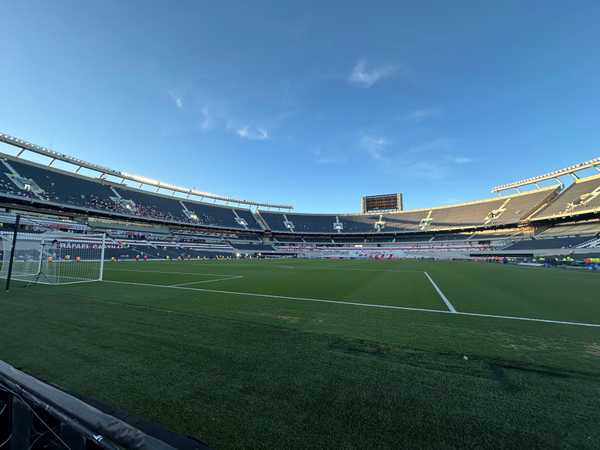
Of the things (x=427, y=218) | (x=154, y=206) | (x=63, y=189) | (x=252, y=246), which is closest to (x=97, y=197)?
(x=63, y=189)

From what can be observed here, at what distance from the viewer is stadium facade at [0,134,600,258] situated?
112 ft

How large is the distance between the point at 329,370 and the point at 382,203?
70.3 metres

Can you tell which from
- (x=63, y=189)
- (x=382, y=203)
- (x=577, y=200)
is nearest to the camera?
(x=63, y=189)

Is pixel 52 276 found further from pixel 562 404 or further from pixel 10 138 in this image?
pixel 10 138

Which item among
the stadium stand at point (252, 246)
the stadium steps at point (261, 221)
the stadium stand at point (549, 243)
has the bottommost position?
the stadium stand at point (252, 246)

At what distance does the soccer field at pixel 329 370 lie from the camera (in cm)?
175

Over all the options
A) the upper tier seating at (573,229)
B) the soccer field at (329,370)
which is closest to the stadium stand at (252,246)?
the soccer field at (329,370)

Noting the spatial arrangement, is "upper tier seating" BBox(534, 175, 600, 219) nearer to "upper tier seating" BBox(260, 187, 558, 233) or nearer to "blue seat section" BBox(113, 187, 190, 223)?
"upper tier seating" BBox(260, 187, 558, 233)

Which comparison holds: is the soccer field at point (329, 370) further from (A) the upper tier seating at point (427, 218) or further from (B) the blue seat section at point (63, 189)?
(A) the upper tier seating at point (427, 218)

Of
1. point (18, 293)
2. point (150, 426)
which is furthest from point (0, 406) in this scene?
point (18, 293)

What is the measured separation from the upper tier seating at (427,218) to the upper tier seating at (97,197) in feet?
49.3

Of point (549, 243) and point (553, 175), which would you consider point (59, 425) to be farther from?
point (553, 175)

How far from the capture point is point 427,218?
61.0m

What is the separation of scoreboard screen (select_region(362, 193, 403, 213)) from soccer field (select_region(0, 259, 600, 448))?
64988 millimetres
